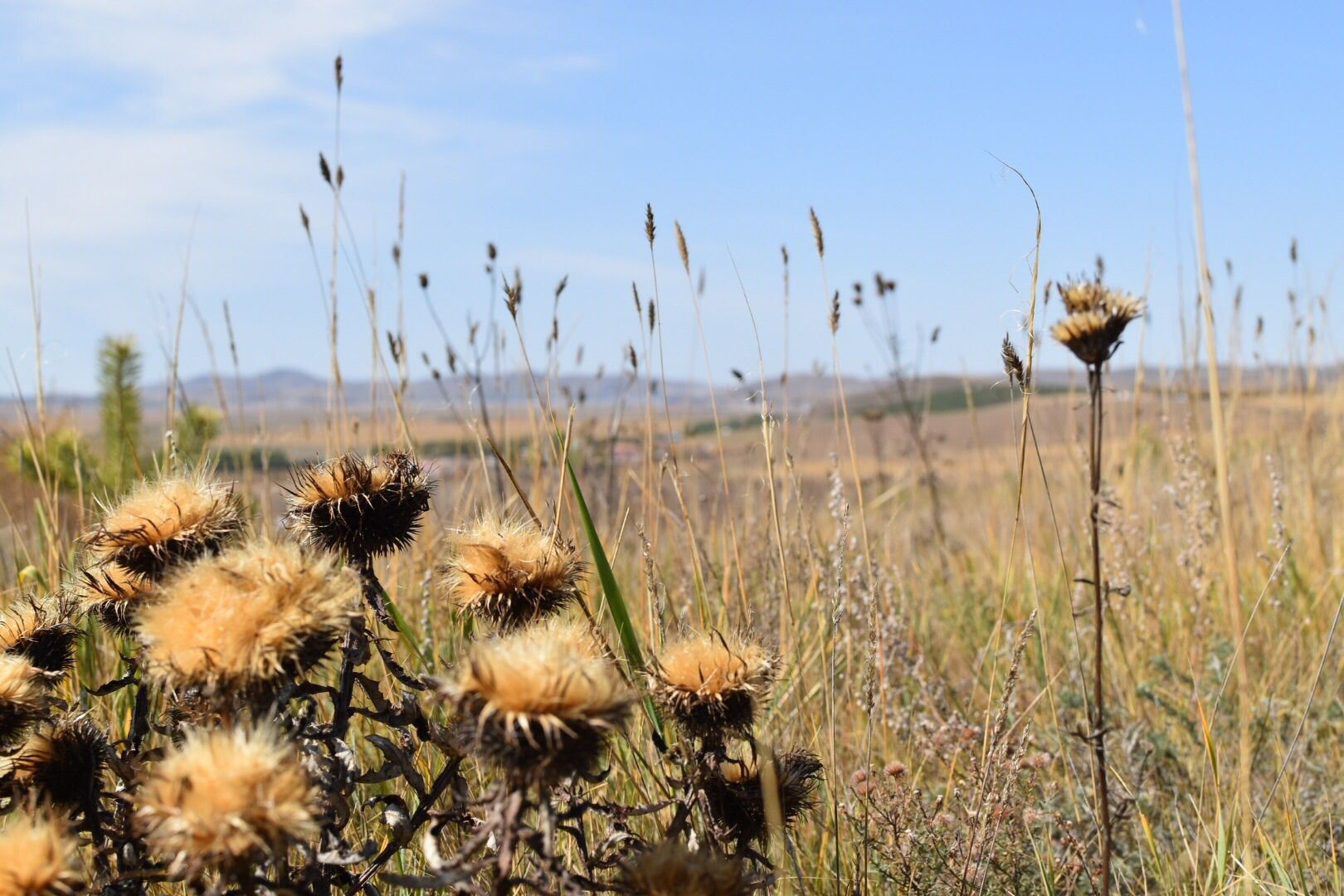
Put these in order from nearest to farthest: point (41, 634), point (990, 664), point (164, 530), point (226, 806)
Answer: point (226, 806) < point (164, 530) < point (41, 634) < point (990, 664)

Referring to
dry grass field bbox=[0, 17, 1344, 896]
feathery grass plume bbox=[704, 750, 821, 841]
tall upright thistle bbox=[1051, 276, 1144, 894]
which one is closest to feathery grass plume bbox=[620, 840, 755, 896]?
dry grass field bbox=[0, 17, 1344, 896]

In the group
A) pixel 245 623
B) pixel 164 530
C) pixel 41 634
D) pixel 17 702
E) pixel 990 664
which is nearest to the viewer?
pixel 245 623

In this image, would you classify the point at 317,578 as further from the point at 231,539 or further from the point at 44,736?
the point at 44,736

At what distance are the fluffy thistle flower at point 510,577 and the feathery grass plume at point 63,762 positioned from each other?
1.69ft

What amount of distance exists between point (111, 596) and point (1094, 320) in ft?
4.72

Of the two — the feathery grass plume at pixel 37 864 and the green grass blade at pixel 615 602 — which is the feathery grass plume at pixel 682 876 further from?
the feathery grass plume at pixel 37 864

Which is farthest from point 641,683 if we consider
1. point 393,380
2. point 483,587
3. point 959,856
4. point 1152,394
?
point 1152,394

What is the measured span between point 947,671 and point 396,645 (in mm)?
2114

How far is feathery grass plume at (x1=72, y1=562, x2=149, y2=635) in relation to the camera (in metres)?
1.57

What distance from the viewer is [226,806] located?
3.34ft

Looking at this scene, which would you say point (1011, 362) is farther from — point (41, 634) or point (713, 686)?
point (41, 634)

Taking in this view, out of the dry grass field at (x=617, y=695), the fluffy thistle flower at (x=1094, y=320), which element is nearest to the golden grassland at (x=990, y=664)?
the dry grass field at (x=617, y=695)

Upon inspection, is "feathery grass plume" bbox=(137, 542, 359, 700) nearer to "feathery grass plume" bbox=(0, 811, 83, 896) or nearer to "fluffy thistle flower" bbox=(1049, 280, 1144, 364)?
"feathery grass plume" bbox=(0, 811, 83, 896)

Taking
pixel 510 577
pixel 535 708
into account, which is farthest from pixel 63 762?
pixel 535 708
